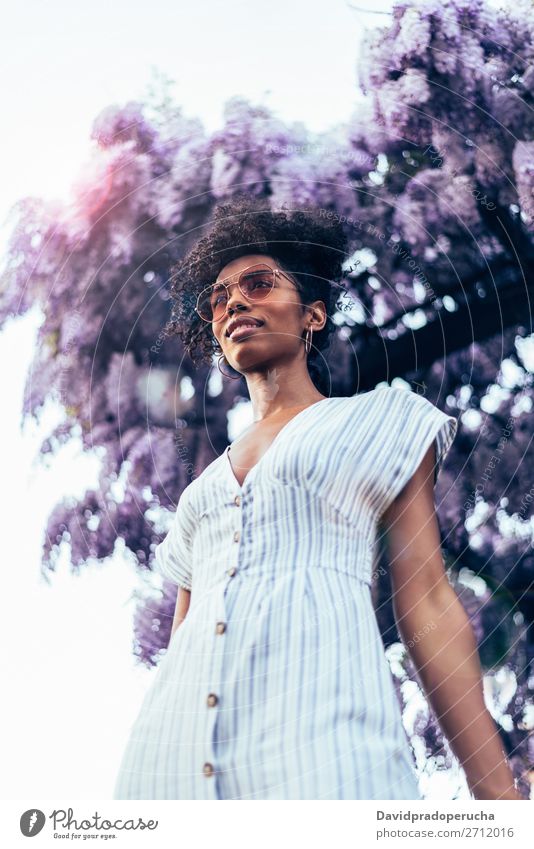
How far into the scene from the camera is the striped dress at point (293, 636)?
71 cm

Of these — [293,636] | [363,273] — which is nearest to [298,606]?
[293,636]

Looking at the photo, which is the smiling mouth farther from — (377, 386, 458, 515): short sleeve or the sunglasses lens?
(377, 386, 458, 515): short sleeve

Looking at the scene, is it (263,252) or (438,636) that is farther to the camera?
(263,252)

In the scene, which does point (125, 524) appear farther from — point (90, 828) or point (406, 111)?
point (406, 111)

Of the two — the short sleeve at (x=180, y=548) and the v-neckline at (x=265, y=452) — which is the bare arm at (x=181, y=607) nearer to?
the short sleeve at (x=180, y=548)

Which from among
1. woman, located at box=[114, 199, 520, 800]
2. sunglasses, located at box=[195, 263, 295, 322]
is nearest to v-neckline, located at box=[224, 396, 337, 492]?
woman, located at box=[114, 199, 520, 800]

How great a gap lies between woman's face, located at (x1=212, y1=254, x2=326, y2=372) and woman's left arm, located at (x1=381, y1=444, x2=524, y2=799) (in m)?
0.18

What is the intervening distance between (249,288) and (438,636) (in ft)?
1.22

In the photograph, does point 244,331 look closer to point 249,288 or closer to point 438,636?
point 249,288

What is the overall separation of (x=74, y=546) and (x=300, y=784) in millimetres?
388

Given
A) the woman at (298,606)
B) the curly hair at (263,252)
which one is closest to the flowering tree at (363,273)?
the curly hair at (263,252)

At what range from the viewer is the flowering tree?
988 millimetres

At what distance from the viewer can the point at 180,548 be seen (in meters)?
0.91

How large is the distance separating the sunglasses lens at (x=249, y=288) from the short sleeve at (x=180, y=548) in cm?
18
